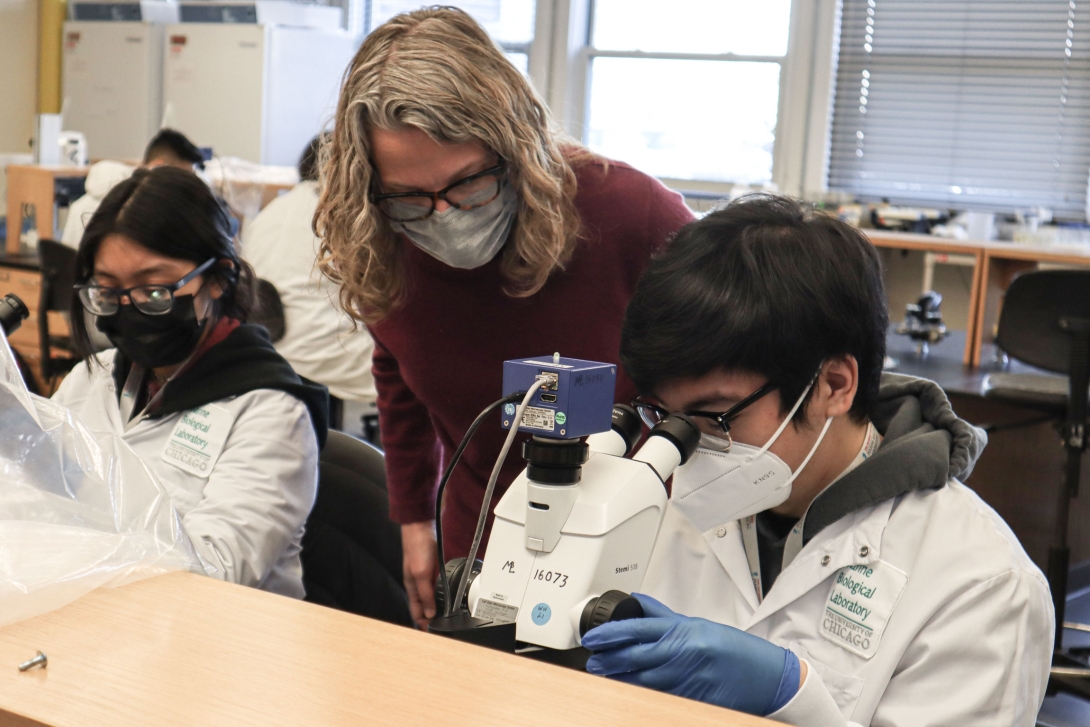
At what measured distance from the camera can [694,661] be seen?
776 millimetres

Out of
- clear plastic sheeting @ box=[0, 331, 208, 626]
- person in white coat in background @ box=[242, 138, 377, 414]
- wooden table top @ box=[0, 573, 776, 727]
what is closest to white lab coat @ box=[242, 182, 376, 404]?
person in white coat in background @ box=[242, 138, 377, 414]

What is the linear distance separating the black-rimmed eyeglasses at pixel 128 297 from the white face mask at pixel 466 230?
0.43 metres

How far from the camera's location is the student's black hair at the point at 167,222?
62.5 inches

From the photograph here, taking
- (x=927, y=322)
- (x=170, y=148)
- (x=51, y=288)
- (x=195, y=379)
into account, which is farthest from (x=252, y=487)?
(x=170, y=148)

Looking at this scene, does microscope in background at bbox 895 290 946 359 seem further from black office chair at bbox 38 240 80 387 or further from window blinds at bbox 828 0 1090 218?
black office chair at bbox 38 240 80 387

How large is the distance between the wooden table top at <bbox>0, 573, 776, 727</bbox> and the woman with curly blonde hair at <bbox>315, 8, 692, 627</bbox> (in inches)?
24.3

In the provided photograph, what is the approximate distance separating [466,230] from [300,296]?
203 centimetres

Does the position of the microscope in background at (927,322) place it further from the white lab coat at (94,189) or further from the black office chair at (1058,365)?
the white lab coat at (94,189)

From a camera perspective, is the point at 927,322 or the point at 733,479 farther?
the point at 927,322

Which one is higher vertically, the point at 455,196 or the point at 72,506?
the point at 455,196

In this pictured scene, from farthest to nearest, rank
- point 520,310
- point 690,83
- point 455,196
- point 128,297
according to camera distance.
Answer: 1. point 690,83
2. point 128,297
3. point 520,310
4. point 455,196

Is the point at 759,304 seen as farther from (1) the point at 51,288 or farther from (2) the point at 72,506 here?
(1) the point at 51,288

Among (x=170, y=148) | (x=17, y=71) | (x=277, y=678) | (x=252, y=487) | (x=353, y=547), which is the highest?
(x=17, y=71)

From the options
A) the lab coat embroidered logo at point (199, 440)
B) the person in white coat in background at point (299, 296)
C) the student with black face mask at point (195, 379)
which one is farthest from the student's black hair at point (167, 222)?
the person in white coat in background at point (299, 296)
